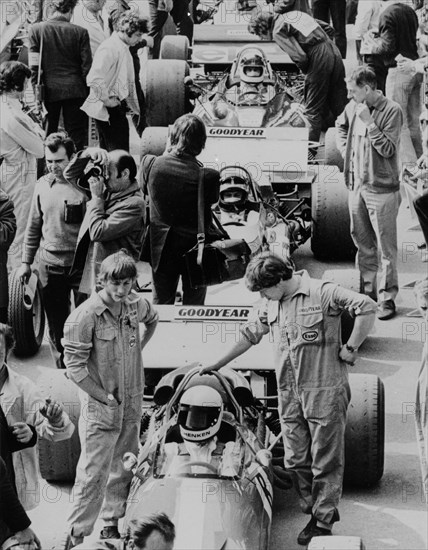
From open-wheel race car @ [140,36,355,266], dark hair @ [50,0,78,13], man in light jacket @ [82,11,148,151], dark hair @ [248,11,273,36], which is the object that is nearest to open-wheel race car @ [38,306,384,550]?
open-wheel race car @ [140,36,355,266]

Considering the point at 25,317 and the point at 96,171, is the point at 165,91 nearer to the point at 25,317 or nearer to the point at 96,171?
the point at 25,317

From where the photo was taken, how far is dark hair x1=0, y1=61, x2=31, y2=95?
13219mm

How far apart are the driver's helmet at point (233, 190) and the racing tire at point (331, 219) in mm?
1406

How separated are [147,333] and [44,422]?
1.58 m

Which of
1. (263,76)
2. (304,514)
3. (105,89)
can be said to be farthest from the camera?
(263,76)

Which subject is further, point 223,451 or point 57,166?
point 57,166

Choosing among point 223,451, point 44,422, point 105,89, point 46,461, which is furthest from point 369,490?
point 105,89

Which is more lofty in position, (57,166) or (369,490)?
(57,166)

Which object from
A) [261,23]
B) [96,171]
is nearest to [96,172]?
[96,171]

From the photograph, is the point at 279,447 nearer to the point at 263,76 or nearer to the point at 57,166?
the point at 57,166

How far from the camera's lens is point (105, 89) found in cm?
1548

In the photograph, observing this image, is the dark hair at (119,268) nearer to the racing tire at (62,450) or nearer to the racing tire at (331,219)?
the racing tire at (62,450)

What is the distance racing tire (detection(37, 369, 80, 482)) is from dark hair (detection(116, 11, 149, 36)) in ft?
18.0

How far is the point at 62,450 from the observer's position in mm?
10805
